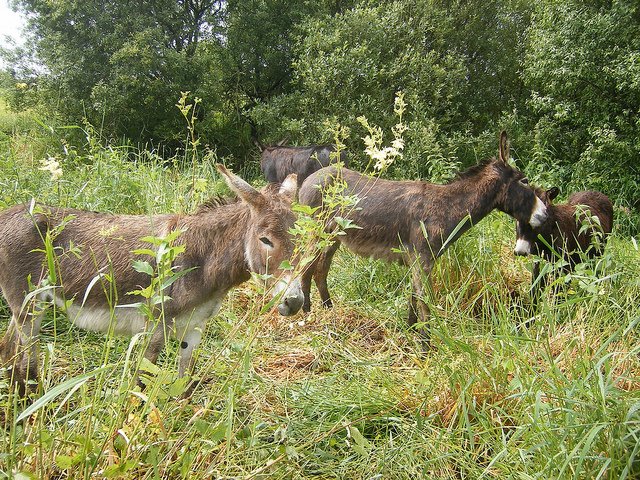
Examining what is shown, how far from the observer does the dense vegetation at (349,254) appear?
176 centimetres

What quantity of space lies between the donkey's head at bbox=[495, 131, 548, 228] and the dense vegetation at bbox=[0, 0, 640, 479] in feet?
1.32

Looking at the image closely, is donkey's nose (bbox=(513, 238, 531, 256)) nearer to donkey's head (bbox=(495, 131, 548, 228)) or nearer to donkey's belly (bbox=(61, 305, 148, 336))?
donkey's head (bbox=(495, 131, 548, 228))

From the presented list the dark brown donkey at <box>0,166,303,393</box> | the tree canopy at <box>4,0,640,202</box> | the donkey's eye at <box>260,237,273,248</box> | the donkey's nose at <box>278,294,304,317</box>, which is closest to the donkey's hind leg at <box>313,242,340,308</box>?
the dark brown donkey at <box>0,166,303,393</box>

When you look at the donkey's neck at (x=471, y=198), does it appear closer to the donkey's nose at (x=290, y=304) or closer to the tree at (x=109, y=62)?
the donkey's nose at (x=290, y=304)

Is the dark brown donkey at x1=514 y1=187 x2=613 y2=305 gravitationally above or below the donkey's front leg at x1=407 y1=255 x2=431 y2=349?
above

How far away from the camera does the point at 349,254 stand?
5.28 m

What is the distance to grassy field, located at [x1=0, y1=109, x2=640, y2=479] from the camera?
5.29 feet

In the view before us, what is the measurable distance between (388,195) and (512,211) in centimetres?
111

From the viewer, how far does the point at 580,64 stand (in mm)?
8078

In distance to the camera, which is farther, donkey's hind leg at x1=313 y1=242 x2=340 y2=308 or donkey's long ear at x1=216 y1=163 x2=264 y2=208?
donkey's hind leg at x1=313 y1=242 x2=340 y2=308

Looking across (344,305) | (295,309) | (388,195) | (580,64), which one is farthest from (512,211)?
(580,64)

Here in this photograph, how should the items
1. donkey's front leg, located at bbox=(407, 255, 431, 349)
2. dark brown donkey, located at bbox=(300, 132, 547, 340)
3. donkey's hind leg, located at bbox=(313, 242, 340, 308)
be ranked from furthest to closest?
donkey's hind leg, located at bbox=(313, 242, 340, 308), dark brown donkey, located at bbox=(300, 132, 547, 340), donkey's front leg, located at bbox=(407, 255, 431, 349)

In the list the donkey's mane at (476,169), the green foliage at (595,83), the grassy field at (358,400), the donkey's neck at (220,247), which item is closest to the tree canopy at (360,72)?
the green foliage at (595,83)

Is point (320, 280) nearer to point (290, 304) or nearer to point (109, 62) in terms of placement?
point (290, 304)
